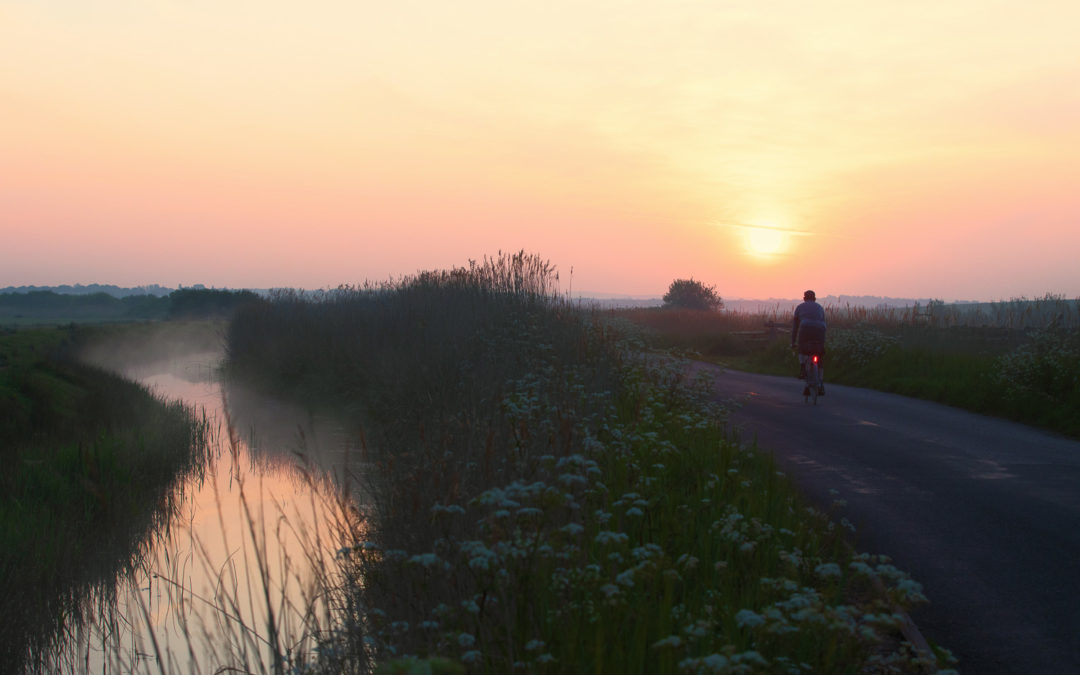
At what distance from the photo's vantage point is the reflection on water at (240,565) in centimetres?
425

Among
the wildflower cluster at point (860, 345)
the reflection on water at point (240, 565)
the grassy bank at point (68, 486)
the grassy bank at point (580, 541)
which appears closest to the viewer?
the grassy bank at point (580, 541)

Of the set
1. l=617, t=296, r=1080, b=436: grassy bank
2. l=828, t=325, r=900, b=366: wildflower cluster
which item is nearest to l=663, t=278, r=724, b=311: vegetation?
l=617, t=296, r=1080, b=436: grassy bank

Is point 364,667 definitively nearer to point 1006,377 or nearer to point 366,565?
point 366,565

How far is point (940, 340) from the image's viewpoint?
20.8 meters

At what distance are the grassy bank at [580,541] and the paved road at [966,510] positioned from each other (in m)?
0.56

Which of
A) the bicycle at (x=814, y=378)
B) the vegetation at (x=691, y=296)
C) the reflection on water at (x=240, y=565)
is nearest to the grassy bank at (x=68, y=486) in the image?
the reflection on water at (x=240, y=565)

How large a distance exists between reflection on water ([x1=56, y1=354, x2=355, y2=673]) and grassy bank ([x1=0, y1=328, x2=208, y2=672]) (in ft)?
1.05

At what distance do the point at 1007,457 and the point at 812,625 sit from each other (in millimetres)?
7954

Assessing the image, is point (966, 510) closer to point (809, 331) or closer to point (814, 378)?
point (814, 378)

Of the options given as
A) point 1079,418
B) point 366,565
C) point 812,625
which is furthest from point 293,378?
point 812,625

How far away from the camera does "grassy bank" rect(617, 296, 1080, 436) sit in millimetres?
13039

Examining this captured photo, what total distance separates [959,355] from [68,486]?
1922cm

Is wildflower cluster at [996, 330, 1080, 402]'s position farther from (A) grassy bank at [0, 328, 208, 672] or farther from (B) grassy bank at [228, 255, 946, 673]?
(A) grassy bank at [0, 328, 208, 672]

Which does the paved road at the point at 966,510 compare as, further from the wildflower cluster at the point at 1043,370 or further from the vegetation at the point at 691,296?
the vegetation at the point at 691,296
